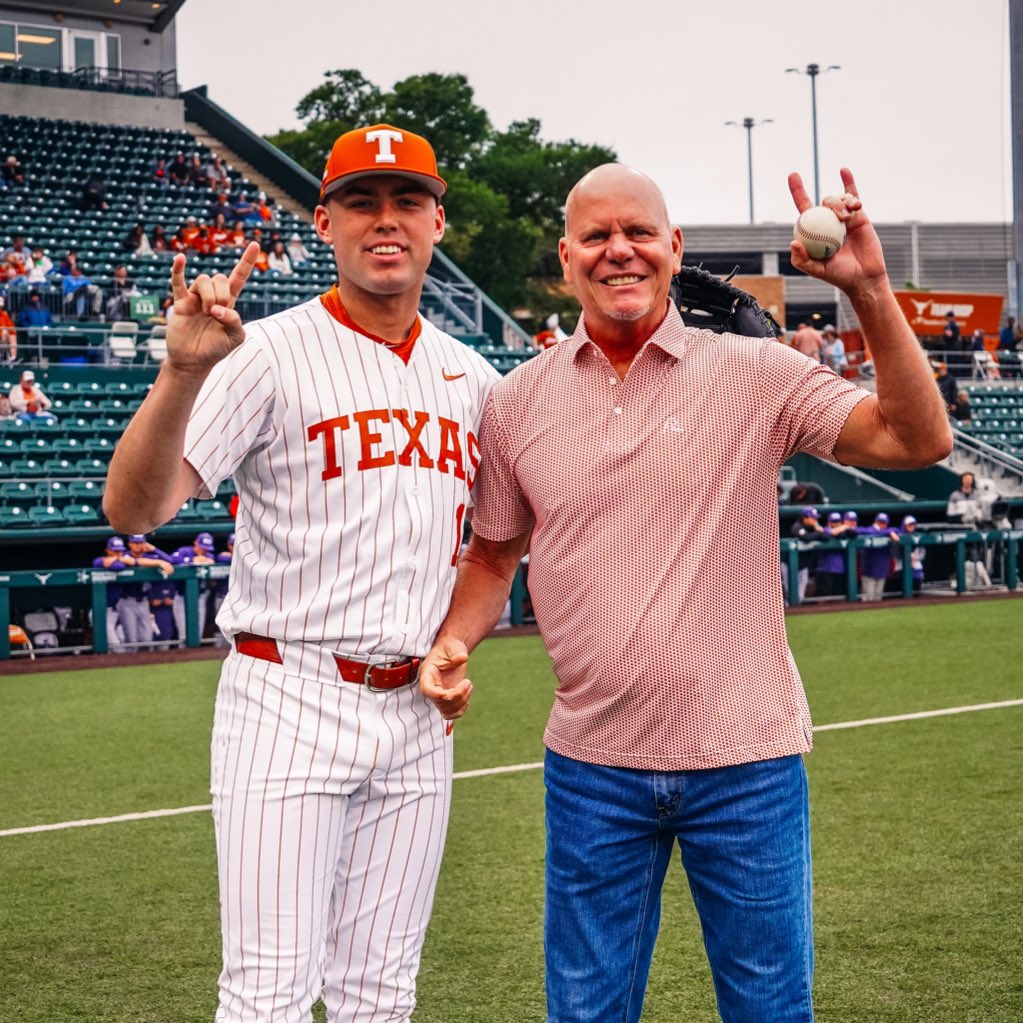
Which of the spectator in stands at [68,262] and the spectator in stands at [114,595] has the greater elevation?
the spectator in stands at [68,262]

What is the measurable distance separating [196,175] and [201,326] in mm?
23969

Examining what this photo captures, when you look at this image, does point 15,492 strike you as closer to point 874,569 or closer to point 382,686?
point 874,569

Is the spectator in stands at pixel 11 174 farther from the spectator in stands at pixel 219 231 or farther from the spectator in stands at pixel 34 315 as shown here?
the spectator in stands at pixel 34 315

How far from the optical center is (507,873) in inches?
215

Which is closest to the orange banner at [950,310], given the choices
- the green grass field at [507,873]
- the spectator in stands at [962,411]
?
the spectator in stands at [962,411]

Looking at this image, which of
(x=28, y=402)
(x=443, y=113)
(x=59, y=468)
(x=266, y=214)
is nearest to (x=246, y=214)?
(x=266, y=214)

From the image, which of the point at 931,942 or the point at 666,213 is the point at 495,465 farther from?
the point at 931,942

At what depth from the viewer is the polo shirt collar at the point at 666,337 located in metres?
2.60

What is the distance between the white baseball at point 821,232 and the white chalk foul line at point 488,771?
3.57 m

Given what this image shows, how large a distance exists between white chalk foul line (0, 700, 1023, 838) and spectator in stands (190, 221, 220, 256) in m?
15.5

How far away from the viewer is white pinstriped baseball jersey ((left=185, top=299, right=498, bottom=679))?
2.71 m

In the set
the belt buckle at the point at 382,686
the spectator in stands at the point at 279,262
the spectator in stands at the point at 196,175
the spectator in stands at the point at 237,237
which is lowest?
the belt buckle at the point at 382,686

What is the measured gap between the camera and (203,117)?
2927 cm

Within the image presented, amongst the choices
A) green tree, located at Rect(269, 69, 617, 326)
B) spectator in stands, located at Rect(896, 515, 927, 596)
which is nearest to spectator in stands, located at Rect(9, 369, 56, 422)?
spectator in stands, located at Rect(896, 515, 927, 596)
